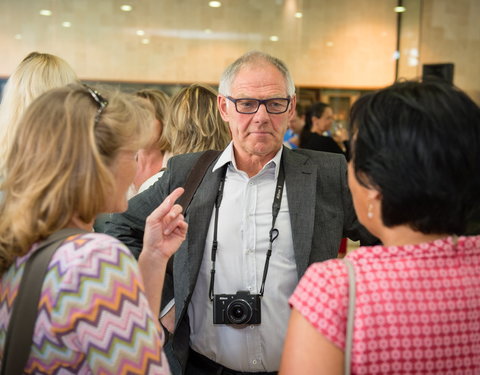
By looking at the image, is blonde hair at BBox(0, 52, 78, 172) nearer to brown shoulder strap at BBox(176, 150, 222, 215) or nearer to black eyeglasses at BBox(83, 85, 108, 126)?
brown shoulder strap at BBox(176, 150, 222, 215)

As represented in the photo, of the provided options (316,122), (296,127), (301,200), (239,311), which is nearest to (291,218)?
(301,200)

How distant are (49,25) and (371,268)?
7920 millimetres

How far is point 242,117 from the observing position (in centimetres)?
233

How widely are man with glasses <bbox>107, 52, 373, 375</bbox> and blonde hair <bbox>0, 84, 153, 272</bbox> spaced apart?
33.2 inches

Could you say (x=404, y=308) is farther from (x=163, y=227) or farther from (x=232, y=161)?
(x=232, y=161)

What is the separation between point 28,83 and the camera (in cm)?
263

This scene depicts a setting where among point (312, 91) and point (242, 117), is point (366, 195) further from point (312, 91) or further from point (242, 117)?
point (312, 91)

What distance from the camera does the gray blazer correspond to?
6.91ft

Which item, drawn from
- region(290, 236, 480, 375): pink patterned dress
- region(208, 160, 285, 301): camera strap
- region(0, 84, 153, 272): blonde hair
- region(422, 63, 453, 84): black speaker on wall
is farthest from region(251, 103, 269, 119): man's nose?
region(422, 63, 453, 84): black speaker on wall

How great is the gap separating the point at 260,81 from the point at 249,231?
645mm

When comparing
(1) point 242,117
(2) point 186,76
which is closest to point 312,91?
(2) point 186,76

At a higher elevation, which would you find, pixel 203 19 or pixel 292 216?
pixel 203 19

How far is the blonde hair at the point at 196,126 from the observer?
10.1 feet

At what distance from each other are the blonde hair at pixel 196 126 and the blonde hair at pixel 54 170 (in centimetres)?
167
